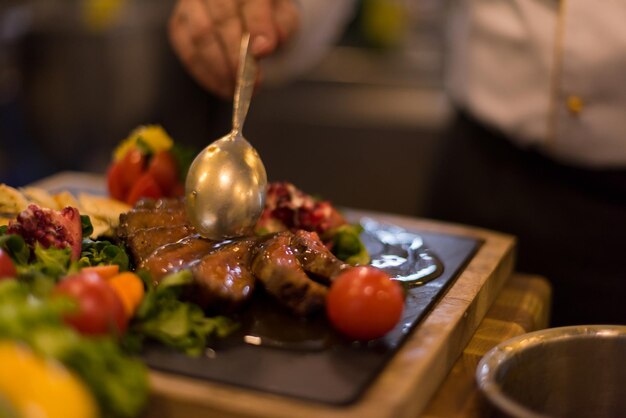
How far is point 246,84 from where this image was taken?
1756 millimetres

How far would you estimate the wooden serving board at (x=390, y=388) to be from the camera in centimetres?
113

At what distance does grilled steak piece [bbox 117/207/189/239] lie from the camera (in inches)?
66.9

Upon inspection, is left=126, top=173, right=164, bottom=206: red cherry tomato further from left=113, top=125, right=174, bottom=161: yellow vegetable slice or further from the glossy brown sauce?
the glossy brown sauce

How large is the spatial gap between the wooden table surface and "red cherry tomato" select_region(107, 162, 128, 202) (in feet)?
3.13

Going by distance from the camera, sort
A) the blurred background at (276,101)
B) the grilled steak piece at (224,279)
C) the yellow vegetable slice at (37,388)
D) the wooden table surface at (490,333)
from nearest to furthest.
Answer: the yellow vegetable slice at (37,388) → the wooden table surface at (490,333) → the grilled steak piece at (224,279) → the blurred background at (276,101)

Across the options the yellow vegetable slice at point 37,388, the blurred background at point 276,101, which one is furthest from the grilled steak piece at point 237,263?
the blurred background at point 276,101

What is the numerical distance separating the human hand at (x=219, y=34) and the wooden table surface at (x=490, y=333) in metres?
0.81

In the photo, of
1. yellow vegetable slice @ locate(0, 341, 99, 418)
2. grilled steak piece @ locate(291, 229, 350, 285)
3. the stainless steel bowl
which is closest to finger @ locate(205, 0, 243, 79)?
grilled steak piece @ locate(291, 229, 350, 285)

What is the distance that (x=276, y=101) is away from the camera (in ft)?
14.3

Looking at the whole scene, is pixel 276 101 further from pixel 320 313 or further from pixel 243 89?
pixel 320 313

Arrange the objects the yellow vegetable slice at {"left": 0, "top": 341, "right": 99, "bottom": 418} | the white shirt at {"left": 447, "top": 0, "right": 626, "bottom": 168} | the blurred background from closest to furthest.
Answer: the yellow vegetable slice at {"left": 0, "top": 341, "right": 99, "bottom": 418} < the white shirt at {"left": 447, "top": 0, "right": 626, "bottom": 168} < the blurred background

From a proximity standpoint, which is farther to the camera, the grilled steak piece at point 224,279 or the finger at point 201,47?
the finger at point 201,47

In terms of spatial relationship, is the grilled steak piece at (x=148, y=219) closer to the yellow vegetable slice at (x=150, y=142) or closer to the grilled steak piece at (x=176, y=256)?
the grilled steak piece at (x=176, y=256)

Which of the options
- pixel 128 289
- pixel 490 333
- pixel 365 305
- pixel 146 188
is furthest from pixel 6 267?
pixel 490 333
